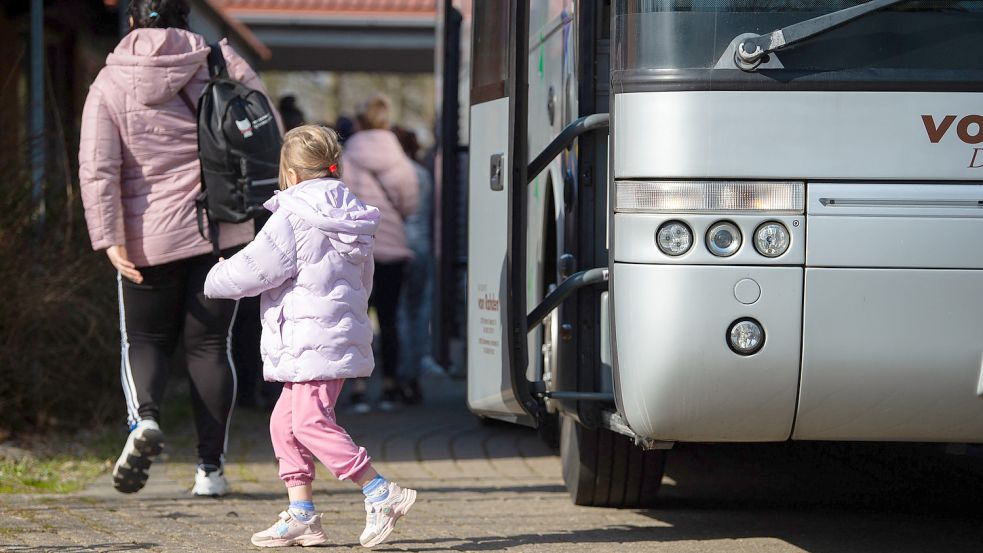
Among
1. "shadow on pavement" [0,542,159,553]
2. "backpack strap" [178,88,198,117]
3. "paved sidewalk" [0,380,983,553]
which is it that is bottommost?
"paved sidewalk" [0,380,983,553]

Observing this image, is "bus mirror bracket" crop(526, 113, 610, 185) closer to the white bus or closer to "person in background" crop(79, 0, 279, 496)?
the white bus

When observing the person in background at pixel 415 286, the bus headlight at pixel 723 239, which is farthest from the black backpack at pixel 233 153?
the person in background at pixel 415 286

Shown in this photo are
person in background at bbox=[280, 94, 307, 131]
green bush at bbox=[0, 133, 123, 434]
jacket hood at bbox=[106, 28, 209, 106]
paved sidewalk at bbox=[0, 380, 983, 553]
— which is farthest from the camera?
person in background at bbox=[280, 94, 307, 131]

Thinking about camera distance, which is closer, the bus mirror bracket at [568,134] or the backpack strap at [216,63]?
the bus mirror bracket at [568,134]

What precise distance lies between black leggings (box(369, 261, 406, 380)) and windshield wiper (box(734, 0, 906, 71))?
556 cm

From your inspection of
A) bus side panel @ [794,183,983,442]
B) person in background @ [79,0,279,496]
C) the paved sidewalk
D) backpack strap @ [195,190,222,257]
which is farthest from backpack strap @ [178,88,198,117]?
bus side panel @ [794,183,983,442]

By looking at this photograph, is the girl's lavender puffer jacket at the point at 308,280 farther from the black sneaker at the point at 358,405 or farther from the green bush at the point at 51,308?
the black sneaker at the point at 358,405

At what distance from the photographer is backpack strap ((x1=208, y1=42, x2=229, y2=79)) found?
5988 millimetres

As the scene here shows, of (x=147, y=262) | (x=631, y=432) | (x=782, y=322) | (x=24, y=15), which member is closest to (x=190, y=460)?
(x=147, y=262)

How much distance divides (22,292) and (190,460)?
3.72 feet

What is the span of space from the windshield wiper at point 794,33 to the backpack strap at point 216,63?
97.8 inches

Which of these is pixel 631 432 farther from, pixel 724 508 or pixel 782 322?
pixel 724 508

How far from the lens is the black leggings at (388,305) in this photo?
9656 millimetres

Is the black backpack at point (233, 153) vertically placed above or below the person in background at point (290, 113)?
below
